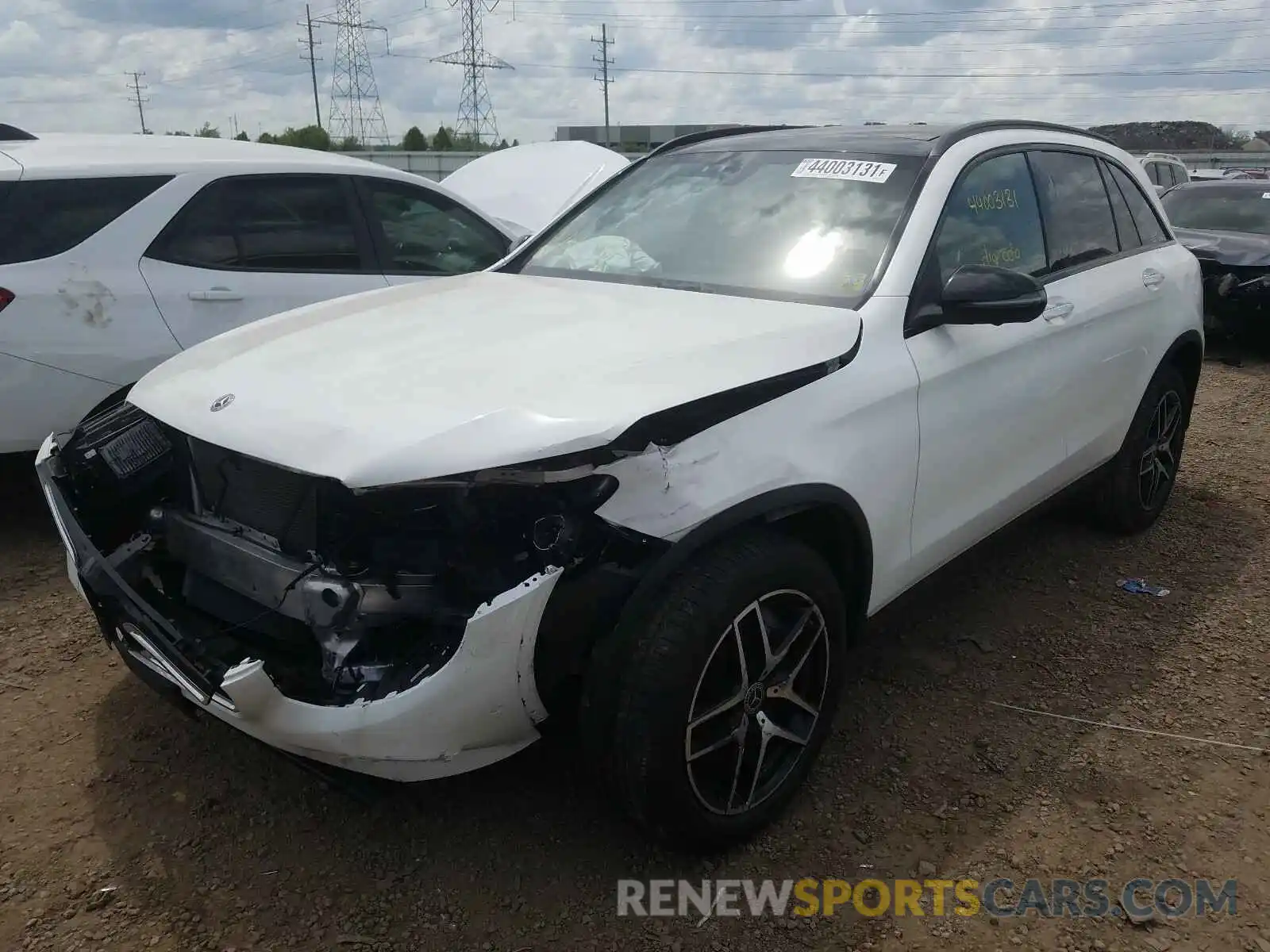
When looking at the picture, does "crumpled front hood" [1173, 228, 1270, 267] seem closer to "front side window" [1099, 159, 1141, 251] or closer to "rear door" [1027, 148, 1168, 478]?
"front side window" [1099, 159, 1141, 251]

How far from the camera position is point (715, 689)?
2.38 meters

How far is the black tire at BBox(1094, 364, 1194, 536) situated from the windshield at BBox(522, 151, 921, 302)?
75.4 inches

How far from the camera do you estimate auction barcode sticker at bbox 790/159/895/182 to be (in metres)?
3.19

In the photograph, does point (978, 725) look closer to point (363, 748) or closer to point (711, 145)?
point (363, 748)

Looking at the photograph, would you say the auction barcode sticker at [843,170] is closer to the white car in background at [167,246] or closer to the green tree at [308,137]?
the white car in background at [167,246]

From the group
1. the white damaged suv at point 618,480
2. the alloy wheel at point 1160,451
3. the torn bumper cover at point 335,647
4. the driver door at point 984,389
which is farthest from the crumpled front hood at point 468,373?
the alloy wheel at point 1160,451

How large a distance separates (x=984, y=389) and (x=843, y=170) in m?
0.84

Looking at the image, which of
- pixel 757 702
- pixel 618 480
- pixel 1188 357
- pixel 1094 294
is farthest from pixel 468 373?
pixel 1188 357

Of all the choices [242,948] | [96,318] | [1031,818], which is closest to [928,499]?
[1031,818]

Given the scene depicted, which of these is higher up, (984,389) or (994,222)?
(994,222)

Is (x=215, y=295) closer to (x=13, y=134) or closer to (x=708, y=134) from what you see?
(x=13, y=134)

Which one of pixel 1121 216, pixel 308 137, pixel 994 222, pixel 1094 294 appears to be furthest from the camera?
pixel 308 137

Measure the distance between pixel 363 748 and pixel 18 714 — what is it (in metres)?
1.67

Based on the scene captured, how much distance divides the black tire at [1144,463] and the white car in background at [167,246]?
3.42 m
